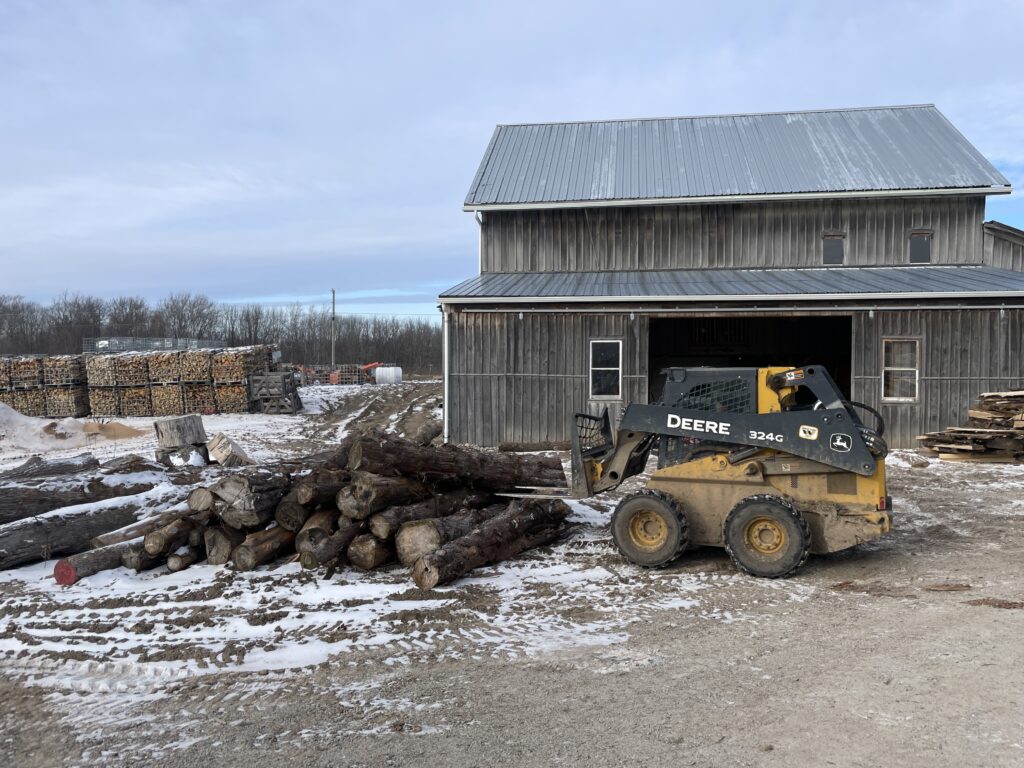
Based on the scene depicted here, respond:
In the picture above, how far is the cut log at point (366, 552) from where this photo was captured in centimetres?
753

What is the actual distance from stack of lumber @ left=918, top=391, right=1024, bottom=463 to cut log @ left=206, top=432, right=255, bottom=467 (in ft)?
46.4

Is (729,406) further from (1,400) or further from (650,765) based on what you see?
(1,400)

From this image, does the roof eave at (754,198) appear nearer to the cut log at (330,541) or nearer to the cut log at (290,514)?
the cut log at (290,514)

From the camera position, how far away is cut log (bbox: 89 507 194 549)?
25.9ft

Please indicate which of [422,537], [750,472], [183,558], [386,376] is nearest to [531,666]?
[422,537]

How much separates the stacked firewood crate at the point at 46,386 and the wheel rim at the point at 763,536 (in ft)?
84.5

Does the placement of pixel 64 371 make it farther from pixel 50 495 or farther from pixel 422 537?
pixel 422 537

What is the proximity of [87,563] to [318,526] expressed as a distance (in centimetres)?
231

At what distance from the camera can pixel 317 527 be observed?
770cm

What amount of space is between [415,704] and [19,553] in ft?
18.1

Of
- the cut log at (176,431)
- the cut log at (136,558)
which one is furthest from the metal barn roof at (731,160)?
the cut log at (136,558)

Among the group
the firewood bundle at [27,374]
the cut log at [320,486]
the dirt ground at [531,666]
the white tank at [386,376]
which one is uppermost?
the firewood bundle at [27,374]

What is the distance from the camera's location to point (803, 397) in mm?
11570

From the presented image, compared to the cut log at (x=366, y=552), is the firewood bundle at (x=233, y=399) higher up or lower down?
higher up
